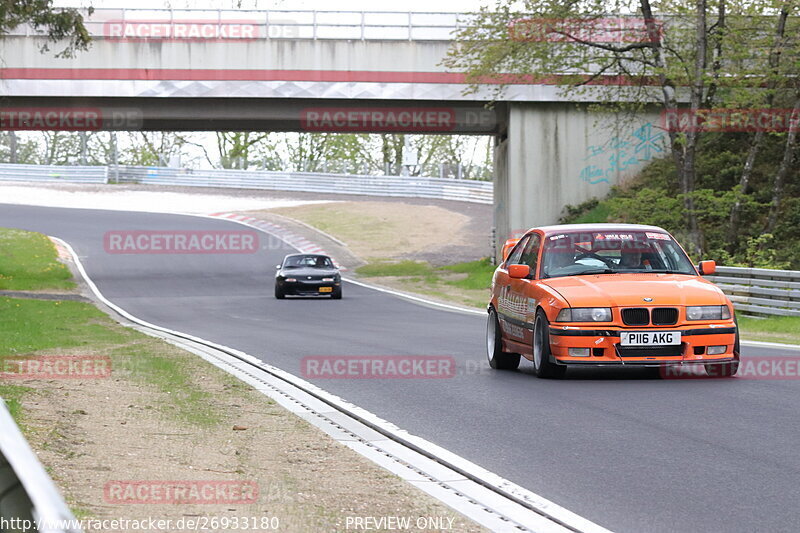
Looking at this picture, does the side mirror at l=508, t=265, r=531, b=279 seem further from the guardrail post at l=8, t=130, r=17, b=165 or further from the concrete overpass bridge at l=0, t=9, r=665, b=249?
the guardrail post at l=8, t=130, r=17, b=165

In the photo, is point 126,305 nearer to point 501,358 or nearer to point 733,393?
point 501,358

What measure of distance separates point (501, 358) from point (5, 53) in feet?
100

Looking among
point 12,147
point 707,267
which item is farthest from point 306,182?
point 707,267

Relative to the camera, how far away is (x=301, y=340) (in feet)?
60.1

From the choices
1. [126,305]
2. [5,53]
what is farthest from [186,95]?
[126,305]

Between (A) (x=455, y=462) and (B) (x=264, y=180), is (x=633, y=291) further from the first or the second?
(B) (x=264, y=180)

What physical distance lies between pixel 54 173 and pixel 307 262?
51.1 m

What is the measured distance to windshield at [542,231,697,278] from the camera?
12539 millimetres

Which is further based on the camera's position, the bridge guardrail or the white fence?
the white fence

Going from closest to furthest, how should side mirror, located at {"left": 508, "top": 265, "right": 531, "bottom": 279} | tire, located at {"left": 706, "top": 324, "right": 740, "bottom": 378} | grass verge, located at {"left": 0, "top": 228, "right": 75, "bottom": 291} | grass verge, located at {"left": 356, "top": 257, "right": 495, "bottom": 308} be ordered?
tire, located at {"left": 706, "top": 324, "right": 740, "bottom": 378} < side mirror, located at {"left": 508, "top": 265, "right": 531, "bottom": 279} < grass verge, located at {"left": 356, "top": 257, "right": 495, "bottom": 308} < grass verge, located at {"left": 0, "top": 228, "right": 75, "bottom": 291}

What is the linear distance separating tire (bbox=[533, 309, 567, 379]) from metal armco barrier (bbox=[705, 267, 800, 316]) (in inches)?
391

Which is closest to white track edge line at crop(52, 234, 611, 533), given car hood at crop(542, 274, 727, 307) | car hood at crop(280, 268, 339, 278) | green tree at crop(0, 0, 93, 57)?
car hood at crop(542, 274, 727, 307)

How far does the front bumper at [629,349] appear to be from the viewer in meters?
11.5

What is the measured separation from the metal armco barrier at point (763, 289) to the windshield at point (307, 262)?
1283cm
